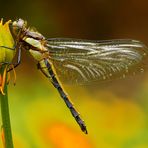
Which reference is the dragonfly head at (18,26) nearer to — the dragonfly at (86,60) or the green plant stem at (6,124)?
the dragonfly at (86,60)

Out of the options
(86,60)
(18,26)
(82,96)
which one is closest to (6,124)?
(18,26)

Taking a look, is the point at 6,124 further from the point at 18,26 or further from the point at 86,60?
the point at 86,60

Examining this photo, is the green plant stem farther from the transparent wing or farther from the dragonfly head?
the transparent wing

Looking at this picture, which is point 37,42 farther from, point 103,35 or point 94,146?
point 103,35

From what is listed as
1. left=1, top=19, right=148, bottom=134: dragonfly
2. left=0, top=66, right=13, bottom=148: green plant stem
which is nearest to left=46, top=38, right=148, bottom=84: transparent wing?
left=1, top=19, right=148, bottom=134: dragonfly

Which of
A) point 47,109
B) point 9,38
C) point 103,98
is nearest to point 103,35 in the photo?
point 103,98

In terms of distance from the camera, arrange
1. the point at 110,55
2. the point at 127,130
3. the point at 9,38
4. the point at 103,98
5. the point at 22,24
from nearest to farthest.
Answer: the point at 9,38 < the point at 22,24 < the point at 110,55 < the point at 127,130 < the point at 103,98

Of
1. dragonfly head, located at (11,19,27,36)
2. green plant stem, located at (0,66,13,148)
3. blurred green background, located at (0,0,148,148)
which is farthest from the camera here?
blurred green background, located at (0,0,148,148)
